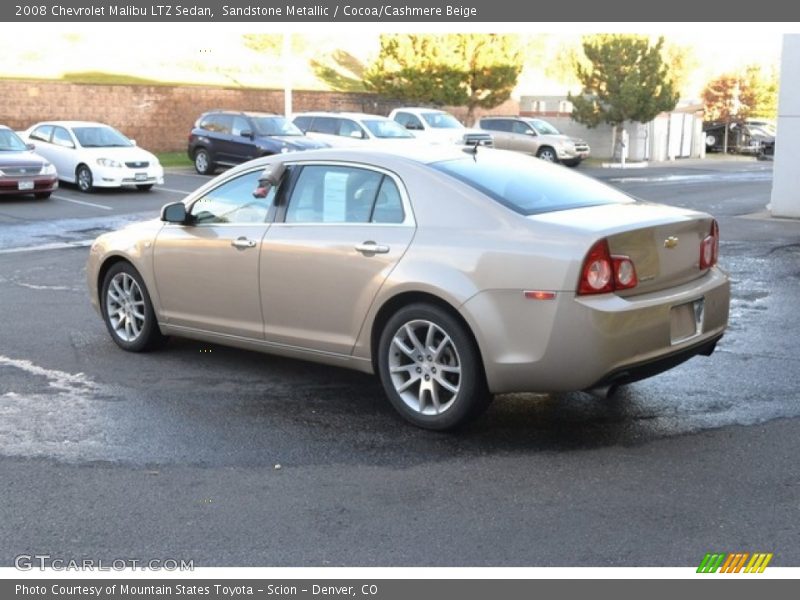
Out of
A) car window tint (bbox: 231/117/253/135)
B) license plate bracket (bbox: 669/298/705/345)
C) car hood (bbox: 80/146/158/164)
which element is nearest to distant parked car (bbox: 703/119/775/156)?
car window tint (bbox: 231/117/253/135)

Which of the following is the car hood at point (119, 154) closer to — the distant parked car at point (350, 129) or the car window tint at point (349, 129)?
the distant parked car at point (350, 129)

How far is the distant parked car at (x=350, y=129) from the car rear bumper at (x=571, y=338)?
21.5 meters

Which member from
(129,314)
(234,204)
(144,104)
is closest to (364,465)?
(234,204)

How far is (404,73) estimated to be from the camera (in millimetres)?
42156

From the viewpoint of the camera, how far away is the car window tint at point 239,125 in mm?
27047

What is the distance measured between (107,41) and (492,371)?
51.3 m

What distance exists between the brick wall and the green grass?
809 millimetres

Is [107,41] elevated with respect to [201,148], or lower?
elevated

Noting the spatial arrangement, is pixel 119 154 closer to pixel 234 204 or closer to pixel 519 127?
pixel 519 127

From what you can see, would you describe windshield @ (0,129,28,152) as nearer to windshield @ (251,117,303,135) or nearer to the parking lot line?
the parking lot line

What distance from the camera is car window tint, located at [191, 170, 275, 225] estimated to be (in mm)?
7022

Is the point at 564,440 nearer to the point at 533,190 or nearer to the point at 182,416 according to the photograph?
the point at 533,190

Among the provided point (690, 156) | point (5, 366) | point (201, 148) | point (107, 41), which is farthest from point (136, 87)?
point (5, 366)

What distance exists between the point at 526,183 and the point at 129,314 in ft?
11.0
